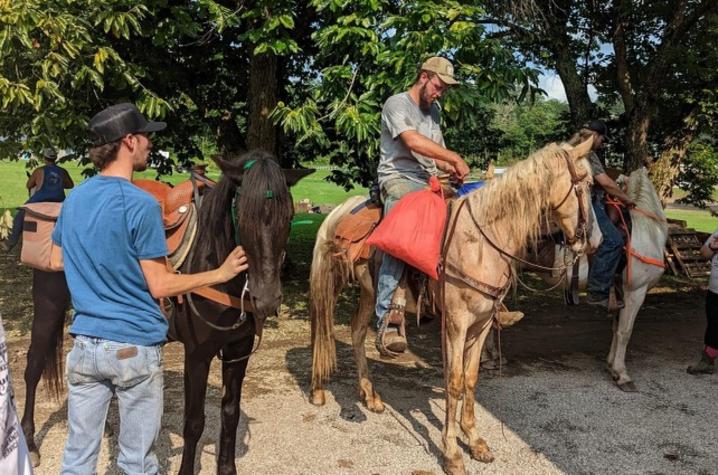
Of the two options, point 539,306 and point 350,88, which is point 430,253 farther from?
point 539,306

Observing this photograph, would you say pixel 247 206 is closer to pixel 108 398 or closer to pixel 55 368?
pixel 108 398

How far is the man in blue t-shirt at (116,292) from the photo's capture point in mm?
2143

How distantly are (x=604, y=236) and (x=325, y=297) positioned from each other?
9.58 ft

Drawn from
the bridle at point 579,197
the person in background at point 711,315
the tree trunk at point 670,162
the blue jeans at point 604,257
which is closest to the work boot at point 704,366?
the person in background at point 711,315

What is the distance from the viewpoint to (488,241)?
154 inches

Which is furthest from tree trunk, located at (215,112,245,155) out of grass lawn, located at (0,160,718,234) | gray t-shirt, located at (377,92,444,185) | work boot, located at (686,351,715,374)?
work boot, located at (686,351,715,374)

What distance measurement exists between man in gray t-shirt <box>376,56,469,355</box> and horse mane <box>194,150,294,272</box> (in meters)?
1.49

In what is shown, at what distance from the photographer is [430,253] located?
3.89 metres

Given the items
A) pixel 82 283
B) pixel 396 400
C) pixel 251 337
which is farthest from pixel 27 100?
pixel 396 400

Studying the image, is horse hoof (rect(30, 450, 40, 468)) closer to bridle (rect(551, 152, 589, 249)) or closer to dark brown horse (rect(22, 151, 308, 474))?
dark brown horse (rect(22, 151, 308, 474))

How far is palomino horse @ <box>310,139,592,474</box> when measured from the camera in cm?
373

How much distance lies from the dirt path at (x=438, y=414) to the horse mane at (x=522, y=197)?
5.60 feet

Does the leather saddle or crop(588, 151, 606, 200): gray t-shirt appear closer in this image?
the leather saddle

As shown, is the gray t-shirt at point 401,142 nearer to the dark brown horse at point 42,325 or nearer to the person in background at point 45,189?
the dark brown horse at point 42,325
